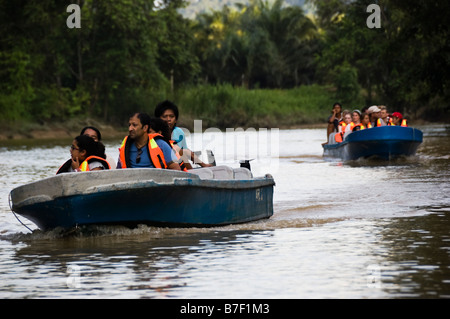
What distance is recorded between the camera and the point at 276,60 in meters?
75.9

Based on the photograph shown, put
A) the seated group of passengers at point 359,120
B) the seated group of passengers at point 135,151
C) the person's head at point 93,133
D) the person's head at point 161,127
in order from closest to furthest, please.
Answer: the seated group of passengers at point 135,151 → the person's head at point 161,127 → the person's head at point 93,133 → the seated group of passengers at point 359,120

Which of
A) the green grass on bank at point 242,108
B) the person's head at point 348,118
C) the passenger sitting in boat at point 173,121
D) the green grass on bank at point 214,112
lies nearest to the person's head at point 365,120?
the person's head at point 348,118

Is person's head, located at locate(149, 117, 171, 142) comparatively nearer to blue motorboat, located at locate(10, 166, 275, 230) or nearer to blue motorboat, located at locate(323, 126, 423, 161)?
blue motorboat, located at locate(10, 166, 275, 230)

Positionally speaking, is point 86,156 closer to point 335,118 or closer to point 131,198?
point 131,198

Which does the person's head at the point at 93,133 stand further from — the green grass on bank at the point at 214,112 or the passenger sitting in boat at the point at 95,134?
the green grass on bank at the point at 214,112

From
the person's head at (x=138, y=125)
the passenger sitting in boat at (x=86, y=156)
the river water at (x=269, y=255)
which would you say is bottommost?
the river water at (x=269, y=255)

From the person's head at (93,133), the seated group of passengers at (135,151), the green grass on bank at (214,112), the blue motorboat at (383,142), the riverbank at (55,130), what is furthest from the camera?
the green grass on bank at (214,112)

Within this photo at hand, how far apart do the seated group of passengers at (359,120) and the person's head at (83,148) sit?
48.3ft

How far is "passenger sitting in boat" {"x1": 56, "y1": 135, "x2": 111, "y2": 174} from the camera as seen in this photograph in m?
11.2

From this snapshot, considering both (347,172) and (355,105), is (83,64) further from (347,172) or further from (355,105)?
(347,172)

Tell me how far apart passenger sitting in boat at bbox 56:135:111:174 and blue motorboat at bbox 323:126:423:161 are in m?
13.7

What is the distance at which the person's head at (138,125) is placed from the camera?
11.1m

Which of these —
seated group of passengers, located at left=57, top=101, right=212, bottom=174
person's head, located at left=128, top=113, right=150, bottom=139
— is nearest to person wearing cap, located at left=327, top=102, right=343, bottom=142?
Answer: seated group of passengers, located at left=57, top=101, right=212, bottom=174

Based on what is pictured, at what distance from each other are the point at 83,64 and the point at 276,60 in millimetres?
19486
